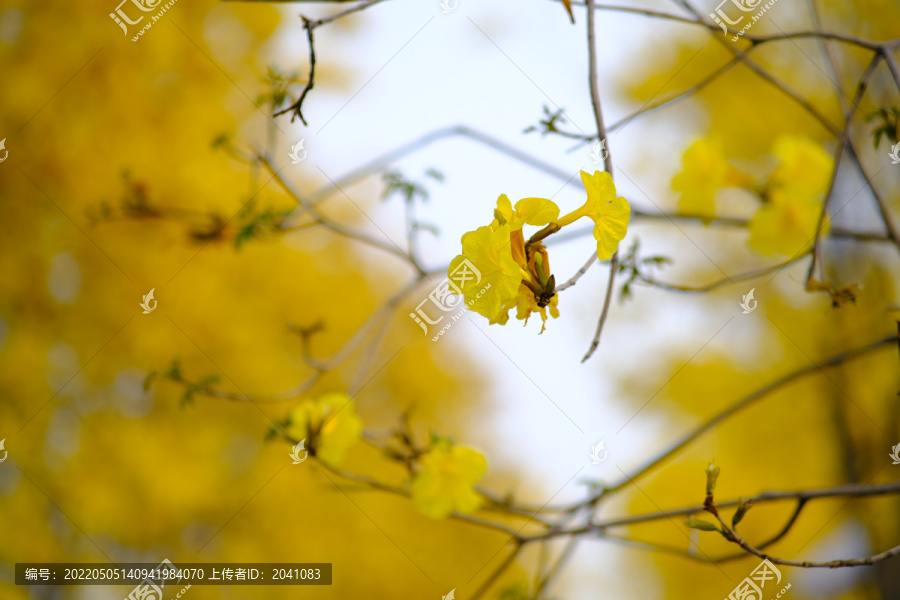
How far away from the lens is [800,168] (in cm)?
161

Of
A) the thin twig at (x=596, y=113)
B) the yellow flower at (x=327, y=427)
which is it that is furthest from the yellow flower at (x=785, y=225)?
the yellow flower at (x=327, y=427)

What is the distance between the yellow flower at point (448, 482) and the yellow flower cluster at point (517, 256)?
2.03 ft

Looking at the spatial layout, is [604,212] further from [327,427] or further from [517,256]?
[327,427]

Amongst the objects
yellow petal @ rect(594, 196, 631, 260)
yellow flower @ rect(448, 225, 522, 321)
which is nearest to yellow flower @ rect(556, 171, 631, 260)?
yellow petal @ rect(594, 196, 631, 260)

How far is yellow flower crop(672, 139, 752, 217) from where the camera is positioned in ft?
5.27

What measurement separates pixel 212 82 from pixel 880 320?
5802mm

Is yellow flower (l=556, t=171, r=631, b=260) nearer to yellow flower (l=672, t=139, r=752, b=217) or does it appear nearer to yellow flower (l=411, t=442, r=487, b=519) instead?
yellow flower (l=411, t=442, r=487, b=519)

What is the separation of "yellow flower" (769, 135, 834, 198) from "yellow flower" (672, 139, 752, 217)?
10 centimetres

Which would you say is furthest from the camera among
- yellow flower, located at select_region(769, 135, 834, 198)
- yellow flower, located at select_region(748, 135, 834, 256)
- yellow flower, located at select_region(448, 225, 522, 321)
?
yellow flower, located at select_region(769, 135, 834, 198)

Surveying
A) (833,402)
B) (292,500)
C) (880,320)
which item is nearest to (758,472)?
(833,402)

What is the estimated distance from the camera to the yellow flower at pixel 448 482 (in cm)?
132

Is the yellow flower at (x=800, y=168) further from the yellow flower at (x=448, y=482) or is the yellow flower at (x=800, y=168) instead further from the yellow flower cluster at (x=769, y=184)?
the yellow flower at (x=448, y=482)

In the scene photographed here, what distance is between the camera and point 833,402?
457cm

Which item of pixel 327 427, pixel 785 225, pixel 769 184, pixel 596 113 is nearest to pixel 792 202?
pixel 785 225
